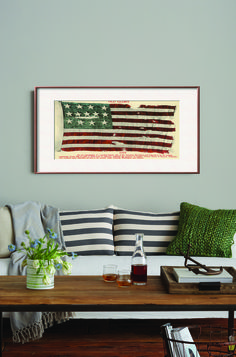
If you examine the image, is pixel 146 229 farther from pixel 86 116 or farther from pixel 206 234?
pixel 86 116

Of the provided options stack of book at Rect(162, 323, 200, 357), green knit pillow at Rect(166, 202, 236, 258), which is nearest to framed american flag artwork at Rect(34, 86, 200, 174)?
green knit pillow at Rect(166, 202, 236, 258)

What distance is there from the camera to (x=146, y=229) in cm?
333

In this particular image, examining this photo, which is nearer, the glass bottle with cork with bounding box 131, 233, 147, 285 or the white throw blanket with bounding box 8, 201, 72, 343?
the glass bottle with cork with bounding box 131, 233, 147, 285

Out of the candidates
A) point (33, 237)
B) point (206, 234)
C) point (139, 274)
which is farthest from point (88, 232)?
point (139, 274)

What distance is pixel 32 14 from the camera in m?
3.61

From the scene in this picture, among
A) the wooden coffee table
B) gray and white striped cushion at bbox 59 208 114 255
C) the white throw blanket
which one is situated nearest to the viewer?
the wooden coffee table

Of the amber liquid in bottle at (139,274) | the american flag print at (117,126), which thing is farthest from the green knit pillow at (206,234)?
the amber liquid in bottle at (139,274)

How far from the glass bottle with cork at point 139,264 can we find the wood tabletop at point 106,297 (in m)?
0.03

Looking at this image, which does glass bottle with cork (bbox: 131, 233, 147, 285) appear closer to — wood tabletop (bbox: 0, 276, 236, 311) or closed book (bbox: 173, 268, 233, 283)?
wood tabletop (bbox: 0, 276, 236, 311)

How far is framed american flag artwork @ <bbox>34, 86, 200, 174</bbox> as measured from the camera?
11.9ft

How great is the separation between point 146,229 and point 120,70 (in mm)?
1373

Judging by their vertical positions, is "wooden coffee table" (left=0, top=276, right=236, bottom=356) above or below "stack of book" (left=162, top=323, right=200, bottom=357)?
above

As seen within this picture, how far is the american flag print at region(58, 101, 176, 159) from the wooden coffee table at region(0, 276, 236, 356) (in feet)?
6.06

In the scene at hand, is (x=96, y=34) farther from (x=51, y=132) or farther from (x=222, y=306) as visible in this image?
(x=222, y=306)
